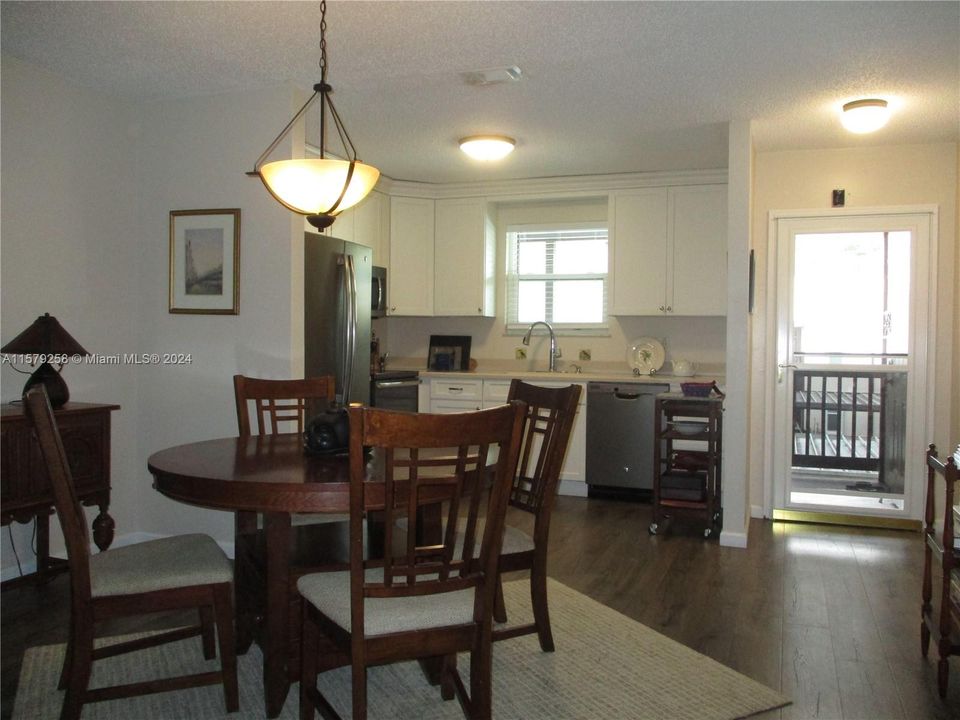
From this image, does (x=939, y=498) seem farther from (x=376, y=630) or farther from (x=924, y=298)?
(x=376, y=630)

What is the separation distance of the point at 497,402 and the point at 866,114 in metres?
2.95

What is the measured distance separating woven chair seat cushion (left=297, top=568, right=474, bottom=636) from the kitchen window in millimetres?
4158

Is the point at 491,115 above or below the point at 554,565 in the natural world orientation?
above

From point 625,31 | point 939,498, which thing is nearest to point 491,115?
point 625,31

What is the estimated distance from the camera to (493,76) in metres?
3.35

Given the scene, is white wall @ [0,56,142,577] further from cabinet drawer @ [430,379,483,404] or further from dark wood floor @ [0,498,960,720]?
cabinet drawer @ [430,379,483,404]

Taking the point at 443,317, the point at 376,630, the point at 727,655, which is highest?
the point at 443,317

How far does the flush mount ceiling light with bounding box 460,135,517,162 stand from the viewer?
14.3 ft

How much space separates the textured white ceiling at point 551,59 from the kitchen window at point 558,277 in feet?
5.03

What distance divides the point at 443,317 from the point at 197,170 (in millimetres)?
2737

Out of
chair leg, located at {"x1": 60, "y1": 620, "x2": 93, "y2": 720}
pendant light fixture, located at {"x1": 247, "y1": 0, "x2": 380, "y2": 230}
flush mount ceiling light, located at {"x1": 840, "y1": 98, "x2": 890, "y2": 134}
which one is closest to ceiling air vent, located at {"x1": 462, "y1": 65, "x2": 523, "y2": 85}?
pendant light fixture, located at {"x1": 247, "y1": 0, "x2": 380, "y2": 230}

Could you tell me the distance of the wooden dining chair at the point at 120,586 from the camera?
1.91 m

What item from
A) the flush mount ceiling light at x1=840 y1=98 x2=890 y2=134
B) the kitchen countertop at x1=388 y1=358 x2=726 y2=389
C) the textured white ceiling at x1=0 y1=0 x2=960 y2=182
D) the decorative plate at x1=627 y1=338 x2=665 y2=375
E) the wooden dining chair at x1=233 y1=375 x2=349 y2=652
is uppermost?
the textured white ceiling at x1=0 y1=0 x2=960 y2=182

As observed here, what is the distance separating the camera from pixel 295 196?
2.40m
